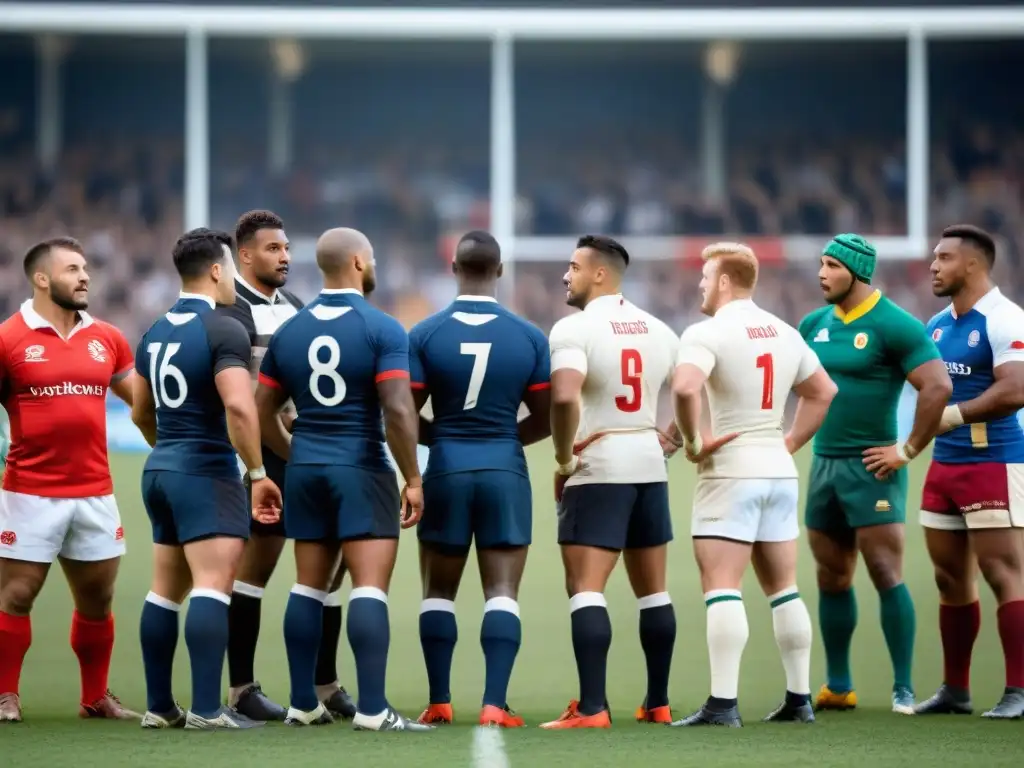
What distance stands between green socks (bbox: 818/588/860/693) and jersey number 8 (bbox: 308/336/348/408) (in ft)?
8.59

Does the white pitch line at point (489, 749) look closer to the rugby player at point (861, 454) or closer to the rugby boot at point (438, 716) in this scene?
the rugby boot at point (438, 716)

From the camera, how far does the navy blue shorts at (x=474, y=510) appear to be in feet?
21.7

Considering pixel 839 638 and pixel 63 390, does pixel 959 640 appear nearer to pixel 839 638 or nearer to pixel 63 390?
pixel 839 638

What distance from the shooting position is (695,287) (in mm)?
19328

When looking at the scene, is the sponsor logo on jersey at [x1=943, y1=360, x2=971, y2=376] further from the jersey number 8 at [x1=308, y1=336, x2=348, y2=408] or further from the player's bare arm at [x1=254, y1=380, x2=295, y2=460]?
the player's bare arm at [x1=254, y1=380, x2=295, y2=460]

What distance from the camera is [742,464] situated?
6766mm

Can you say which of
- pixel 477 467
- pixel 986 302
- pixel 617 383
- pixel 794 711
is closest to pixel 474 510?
pixel 477 467

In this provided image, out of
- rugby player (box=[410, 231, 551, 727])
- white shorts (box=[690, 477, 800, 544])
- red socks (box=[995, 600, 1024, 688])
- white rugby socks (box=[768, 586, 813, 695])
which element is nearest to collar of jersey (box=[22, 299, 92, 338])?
rugby player (box=[410, 231, 551, 727])

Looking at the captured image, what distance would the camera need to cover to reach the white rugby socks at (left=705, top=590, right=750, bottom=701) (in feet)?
21.8

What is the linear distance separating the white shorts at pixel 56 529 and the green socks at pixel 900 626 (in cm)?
348

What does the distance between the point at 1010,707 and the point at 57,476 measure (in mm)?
4240

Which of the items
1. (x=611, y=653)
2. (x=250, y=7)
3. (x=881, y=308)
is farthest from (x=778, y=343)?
(x=250, y=7)

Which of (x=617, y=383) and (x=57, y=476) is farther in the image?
(x=57, y=476)

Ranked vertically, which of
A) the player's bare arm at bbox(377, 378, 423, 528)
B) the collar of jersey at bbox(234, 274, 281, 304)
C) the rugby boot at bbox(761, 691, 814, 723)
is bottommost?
the rugby boot at bbox(761, 691, 814, 723)
